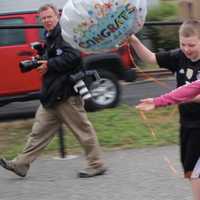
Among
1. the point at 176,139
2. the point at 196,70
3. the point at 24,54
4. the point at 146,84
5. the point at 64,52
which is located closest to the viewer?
the point at 196,70

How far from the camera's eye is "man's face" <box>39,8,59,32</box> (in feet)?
20.3

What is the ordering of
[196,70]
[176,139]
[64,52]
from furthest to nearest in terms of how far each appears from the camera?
[176,139] → [64,52] → [196,70]

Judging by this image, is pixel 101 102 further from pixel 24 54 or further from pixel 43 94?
pixel 43 94

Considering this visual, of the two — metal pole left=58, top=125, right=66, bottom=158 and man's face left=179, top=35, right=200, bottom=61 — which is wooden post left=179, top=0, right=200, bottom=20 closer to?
man's face left=179, top=35, right=200, bottom=61

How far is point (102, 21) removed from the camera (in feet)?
14.3

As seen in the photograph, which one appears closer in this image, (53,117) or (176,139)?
(53,117)

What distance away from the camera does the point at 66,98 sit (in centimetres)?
627

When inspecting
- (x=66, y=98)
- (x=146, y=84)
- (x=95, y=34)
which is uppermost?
(x=95, y=34)

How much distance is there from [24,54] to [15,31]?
15.1 inches

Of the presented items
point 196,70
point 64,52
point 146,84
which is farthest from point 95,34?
point 146,84

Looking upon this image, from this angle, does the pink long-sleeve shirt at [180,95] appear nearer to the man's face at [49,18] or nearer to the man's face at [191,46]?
the man's face at [191,46]

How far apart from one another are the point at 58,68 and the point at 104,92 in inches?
177

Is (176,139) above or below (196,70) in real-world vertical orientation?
below

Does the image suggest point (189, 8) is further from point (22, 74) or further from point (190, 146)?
point (22, 74)
